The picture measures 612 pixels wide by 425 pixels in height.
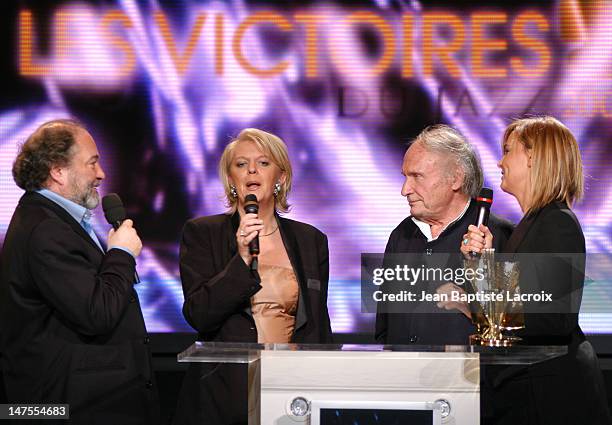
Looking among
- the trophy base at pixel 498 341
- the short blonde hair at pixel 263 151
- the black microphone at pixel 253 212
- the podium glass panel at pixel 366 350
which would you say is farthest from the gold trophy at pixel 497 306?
the short blonde hair at pixel 263 151

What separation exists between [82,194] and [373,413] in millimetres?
1474

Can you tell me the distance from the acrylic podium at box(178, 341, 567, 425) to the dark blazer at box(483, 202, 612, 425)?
20cm

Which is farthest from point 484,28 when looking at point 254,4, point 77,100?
point 77,100

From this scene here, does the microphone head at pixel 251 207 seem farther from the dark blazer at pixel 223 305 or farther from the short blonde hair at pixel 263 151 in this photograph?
the short blonde hair at pixel 263 151

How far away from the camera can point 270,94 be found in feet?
14.6

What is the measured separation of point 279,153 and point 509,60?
1.66 metres

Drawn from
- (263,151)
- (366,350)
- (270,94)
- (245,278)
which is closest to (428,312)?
(245,278)

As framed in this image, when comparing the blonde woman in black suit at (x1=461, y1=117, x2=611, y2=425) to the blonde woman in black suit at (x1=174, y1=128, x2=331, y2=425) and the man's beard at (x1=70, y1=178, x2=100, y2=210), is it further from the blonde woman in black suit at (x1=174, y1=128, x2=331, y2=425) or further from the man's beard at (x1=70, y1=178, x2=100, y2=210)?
the man's beard at (x1=70, y1=178, x2=100, y2=210)

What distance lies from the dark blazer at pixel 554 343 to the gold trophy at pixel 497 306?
3.4 inches

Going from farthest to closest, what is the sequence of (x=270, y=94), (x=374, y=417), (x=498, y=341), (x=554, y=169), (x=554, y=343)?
(x=270, y=94) → (x=554, y=169) → (x=554, y=343) → (x=498, y=341) → (x=374, y=417)

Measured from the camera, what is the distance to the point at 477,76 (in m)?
4.39

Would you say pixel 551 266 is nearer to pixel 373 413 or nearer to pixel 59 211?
pixel 373 413

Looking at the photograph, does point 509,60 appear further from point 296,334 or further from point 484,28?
point 296,334

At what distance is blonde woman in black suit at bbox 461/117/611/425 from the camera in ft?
7.45
